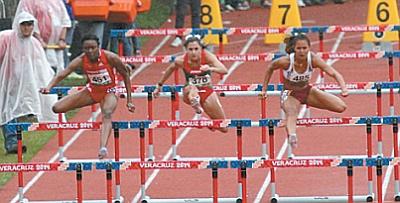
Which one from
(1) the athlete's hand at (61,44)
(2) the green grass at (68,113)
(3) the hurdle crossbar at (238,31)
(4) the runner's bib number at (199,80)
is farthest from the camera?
(1) the athlete's hand at (61,44)

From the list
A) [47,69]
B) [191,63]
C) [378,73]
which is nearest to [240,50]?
[378,73]

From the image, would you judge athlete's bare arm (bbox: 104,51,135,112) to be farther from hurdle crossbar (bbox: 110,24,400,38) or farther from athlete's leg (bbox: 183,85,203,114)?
hurdle crossbar (bbox: 110,24,400,38)

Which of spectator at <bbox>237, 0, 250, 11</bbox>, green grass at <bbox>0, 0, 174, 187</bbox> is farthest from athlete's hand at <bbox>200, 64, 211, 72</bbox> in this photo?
spectator at <bbox>237, 0, 250, 11</bbox>

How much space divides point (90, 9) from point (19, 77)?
3.62 meters

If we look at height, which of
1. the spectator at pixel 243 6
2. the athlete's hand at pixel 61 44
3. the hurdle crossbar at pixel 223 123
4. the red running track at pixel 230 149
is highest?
the spectator at pixel 243 6

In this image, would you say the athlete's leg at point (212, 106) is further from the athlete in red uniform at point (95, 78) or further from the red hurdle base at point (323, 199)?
the red hurdle base at point (323, 199)

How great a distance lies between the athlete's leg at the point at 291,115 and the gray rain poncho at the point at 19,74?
13.2 ft

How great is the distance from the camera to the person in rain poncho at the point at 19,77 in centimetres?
1691

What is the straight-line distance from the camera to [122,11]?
20719mm

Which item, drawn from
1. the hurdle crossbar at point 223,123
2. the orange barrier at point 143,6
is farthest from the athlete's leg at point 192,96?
the orange barrier at point 143,6

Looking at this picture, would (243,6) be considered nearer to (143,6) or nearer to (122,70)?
(143,6)

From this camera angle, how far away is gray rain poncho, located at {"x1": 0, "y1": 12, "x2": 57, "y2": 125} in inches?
666

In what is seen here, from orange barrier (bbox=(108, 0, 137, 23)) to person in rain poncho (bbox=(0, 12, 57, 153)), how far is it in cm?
362

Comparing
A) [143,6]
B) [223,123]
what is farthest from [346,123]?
[143,6]
